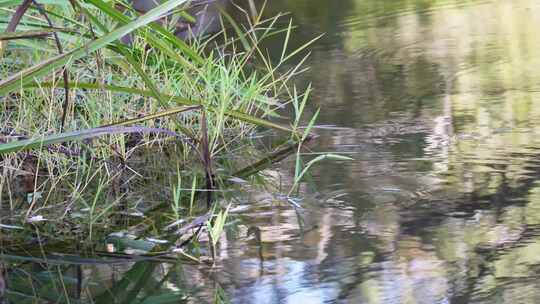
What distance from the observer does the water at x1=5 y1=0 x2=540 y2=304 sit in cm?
222

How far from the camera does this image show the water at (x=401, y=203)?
222 cm

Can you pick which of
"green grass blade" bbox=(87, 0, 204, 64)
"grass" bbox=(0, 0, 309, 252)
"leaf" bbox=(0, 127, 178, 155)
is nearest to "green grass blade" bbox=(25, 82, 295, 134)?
"grass" bbox=(0, 0, 309, 252)

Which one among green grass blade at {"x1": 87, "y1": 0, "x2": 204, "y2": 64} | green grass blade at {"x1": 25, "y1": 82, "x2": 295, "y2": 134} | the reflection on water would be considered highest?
green grass blade at {"x1": 87, "y1": 0, "x2": 204, "y2": 64}

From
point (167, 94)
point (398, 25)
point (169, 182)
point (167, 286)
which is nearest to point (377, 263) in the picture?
point (167, 286)

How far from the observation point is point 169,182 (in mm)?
3248

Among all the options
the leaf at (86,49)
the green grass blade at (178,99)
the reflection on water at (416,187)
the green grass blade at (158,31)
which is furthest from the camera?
the green grass blade at (178,99)

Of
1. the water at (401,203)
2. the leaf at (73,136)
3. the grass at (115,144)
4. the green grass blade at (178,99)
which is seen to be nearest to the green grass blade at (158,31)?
the grass at (115,144)

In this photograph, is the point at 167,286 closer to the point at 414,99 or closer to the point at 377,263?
the point at 377,263

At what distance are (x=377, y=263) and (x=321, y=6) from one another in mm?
4546

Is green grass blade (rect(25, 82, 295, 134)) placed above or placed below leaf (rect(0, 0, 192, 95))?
below

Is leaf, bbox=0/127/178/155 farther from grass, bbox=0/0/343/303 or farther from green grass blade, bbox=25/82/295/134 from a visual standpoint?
green grass blade, bbox=25/82/295/134

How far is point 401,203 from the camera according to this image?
9.04 feet

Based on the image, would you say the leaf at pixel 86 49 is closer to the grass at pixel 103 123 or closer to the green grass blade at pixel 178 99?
the grass at pixel 103 123

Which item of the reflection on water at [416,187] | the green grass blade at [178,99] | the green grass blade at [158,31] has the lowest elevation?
the reflection on water at [416,187]
